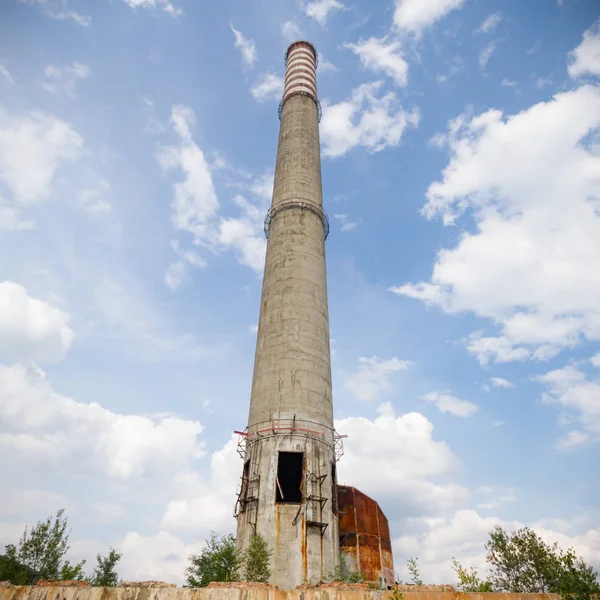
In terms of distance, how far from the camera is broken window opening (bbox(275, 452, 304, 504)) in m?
23.5

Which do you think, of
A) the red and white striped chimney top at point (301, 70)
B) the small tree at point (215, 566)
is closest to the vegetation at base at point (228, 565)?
the small tree at point (215, 566)

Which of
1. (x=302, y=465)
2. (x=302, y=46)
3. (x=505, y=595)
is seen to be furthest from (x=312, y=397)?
(x=302, y=46)

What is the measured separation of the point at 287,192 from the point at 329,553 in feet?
76.3

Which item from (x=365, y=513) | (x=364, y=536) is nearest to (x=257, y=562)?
(x=364, y=536)

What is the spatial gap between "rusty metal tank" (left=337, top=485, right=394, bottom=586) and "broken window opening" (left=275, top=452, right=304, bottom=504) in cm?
446

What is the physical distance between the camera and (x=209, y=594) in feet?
40.7

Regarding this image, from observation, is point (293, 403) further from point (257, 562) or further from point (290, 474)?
point (257, 562)

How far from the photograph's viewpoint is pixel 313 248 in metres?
31.6

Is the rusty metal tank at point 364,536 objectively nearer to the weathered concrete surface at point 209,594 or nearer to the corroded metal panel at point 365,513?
the corroded metal panel at point 365,513

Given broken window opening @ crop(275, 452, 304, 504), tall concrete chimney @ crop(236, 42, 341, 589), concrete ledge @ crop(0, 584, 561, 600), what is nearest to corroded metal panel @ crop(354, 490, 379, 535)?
tall concrete chimney @ crop(236, 42, 341, 589)

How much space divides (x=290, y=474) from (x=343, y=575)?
512 centimetres

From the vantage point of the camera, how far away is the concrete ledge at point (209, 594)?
40.7 ft

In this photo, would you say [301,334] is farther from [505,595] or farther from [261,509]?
[505,595]

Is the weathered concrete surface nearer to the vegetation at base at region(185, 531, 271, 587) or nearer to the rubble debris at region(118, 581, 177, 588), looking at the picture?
the rubble debris at region(118, 581, 177, 588)
